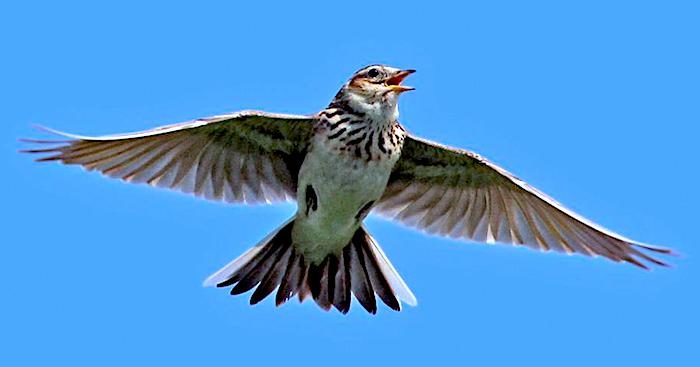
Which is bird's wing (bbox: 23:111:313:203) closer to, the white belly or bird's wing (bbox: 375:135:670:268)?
the white belly

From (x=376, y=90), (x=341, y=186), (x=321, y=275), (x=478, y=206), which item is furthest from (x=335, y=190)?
(x=478, y=206)

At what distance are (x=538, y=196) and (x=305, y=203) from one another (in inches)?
71.1

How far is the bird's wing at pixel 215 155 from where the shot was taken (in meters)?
12.4

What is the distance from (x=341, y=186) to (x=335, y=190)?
6 centimetres

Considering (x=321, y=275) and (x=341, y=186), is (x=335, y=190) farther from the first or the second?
(x=321, y=275)

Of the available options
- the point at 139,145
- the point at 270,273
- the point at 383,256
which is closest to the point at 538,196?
the point at 383,256

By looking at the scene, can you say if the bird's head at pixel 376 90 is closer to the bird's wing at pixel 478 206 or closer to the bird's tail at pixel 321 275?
the bird's wing at pixel 478 206

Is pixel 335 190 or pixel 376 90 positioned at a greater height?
pixel 376 90

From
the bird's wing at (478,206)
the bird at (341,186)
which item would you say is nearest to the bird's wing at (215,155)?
the bird at (341,186)

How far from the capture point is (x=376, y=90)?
1250 centimetres

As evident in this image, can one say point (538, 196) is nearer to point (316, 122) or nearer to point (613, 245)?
point (613, 245)

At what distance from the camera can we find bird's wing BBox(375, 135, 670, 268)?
43.0 feet

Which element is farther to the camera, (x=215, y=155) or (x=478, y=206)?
(x=478, y=206)

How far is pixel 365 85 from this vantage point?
494 inches
